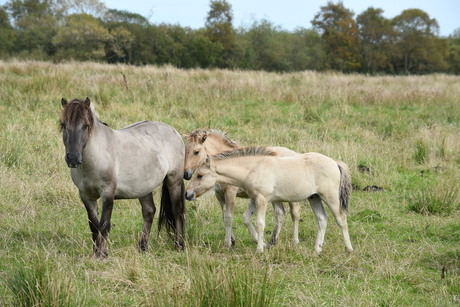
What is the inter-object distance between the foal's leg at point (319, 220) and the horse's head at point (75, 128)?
304cm

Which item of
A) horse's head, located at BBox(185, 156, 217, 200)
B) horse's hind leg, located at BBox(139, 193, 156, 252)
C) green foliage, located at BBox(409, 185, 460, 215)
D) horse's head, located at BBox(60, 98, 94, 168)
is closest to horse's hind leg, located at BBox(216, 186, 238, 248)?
horse's head, located at BBox(185, 156, 217, 200)

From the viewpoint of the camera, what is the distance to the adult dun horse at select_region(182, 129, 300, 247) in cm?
637

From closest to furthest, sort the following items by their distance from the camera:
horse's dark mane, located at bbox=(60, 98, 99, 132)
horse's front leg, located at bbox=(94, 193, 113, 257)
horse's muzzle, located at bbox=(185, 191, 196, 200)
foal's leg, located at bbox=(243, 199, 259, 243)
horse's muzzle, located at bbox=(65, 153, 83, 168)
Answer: horse's muzzle, located at bbox=(65, 153, 83, 168)
horse's dark mane, located at bbox=(60, 98, 99, 132)
horse's front leg, located at bbox=(94, 193, 113, 257)
horse's muzzle, located at bbox=(185, 191, 196, 200)
foal's leg, located at bbox=(243, 199, 259, 243)

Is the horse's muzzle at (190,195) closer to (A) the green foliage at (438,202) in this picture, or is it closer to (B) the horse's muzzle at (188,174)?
(B) the horse's muzzle at (188,174)

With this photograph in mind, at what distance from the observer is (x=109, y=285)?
15.3 ft

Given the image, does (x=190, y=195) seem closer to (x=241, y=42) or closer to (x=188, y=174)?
(x=188, y=174)

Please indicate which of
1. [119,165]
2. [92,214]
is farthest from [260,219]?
[92,214]

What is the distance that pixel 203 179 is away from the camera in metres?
6.02

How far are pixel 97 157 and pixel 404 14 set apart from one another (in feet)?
157

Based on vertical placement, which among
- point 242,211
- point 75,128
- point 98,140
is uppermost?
point 75,128

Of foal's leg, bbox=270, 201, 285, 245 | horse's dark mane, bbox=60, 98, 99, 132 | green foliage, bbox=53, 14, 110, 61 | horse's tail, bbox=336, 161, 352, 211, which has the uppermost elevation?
green foliage, bbox=53, 14, 110, 61

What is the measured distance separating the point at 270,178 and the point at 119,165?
1835 mm

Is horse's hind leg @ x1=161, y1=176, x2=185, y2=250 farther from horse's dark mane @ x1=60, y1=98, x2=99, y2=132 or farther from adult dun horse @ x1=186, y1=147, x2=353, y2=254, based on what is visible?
horse's dark mane @ x1=60, y1=98, x2=99, y2=132

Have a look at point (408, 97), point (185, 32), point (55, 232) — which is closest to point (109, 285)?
point (55, 232)
